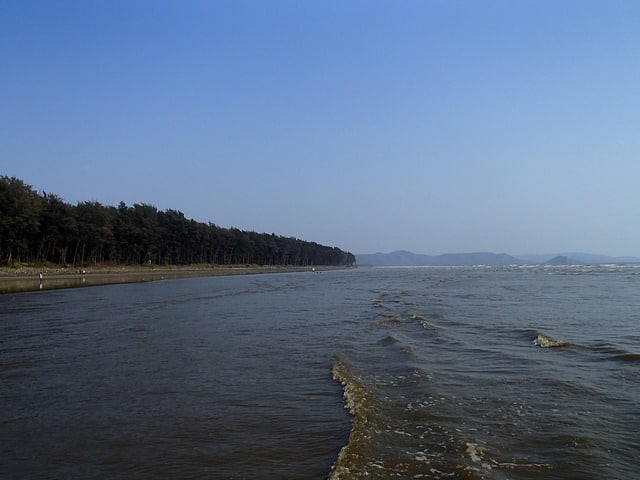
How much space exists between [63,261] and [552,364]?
80654 millimetres

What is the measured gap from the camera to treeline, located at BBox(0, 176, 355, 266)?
6106 centimetres

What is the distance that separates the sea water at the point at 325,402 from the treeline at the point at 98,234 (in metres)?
53.1

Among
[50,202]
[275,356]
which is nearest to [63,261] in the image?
[50,202]

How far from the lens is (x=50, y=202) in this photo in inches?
2709

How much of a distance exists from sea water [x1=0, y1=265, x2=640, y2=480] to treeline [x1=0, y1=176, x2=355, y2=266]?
53056mm

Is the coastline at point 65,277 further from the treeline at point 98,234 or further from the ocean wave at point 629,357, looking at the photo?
the ocean wave at point 629,357

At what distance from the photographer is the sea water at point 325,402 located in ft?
18.6

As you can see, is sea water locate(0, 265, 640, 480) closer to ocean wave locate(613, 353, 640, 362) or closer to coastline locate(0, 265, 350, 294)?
ocean wave locate(613, 353, 640, 362)

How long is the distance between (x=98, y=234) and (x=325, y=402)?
246ft

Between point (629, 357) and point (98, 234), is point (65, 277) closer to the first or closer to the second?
point (98, 234)

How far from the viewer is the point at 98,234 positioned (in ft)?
243

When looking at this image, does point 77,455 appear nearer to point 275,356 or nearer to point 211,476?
point 211,476

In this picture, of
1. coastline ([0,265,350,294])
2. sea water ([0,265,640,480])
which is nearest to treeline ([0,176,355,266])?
coastline ([0,265,350,294])

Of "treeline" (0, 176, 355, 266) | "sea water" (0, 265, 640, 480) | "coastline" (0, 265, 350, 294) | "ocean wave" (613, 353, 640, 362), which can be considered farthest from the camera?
"treeline" (0, 176, 355, 266)
